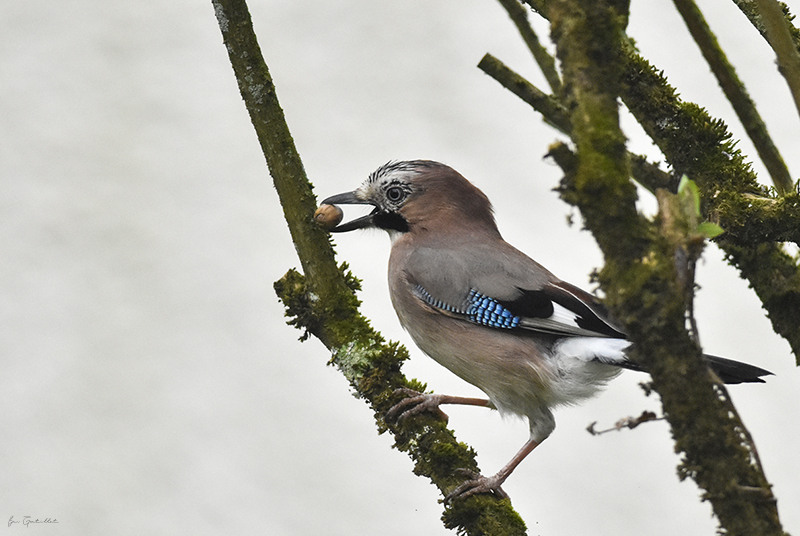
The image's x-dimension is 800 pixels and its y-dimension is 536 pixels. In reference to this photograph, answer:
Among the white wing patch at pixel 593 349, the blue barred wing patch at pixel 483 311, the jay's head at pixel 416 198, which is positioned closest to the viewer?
the white wing patch at pixel 593 349

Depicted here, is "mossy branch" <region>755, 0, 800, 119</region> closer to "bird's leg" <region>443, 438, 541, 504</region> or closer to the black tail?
the black tail

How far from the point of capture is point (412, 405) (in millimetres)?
2705

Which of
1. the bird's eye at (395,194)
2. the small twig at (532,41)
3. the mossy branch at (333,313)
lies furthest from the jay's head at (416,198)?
the mossy branch at (333,313)

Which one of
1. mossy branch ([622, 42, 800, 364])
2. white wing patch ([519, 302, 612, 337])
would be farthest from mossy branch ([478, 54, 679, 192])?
white wing patch ([519, 302, 612, 337])

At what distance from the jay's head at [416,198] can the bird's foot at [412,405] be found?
88 cm

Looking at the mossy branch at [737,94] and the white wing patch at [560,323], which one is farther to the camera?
the white wing patch at [560,323]

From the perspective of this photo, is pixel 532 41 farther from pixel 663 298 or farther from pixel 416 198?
pixel 663 298

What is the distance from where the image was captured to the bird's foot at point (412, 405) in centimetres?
263

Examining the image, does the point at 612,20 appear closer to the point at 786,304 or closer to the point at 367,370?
the point at 786,304

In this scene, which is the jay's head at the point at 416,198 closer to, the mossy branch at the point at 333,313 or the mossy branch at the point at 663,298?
the mossy branch at the point at 333,313

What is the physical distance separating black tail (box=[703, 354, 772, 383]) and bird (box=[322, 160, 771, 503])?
0.29 meters

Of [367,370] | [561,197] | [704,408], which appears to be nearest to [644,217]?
[561,197]

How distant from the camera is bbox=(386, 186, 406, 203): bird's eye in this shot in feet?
11.3

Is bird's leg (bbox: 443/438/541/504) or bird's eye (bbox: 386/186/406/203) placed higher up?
bird's eye (bbox: 386/186/406/203)
